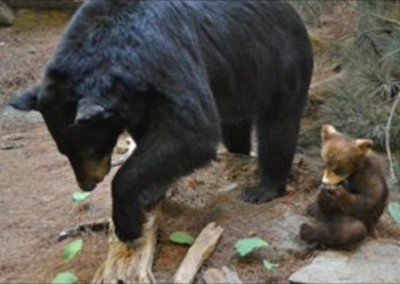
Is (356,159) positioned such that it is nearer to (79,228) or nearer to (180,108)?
(180,108)

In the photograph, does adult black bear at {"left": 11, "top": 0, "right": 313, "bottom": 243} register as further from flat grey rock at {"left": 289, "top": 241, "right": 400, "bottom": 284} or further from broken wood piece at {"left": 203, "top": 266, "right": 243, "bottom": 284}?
flat grey rock at {"left": 289, "top": 241, "right": 400, "bottom": 284}

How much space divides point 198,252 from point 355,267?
2.43ft

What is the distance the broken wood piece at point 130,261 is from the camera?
10.8 ft

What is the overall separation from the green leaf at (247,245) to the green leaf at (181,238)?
0.23m

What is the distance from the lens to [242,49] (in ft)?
13.3

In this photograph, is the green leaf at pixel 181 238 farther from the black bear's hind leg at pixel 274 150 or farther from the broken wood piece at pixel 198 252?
the black bear's hind leg at pixel 274 150

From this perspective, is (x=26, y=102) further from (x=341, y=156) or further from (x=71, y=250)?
(x=341, y=156)

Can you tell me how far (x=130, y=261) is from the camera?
3.42 meters

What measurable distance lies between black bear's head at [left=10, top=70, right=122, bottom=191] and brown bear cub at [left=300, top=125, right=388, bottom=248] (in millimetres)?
1041

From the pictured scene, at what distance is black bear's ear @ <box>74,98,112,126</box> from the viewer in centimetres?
310

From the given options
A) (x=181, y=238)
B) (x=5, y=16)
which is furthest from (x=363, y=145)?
(x=5, y=16)

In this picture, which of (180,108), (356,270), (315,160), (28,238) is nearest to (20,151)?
(28,238)

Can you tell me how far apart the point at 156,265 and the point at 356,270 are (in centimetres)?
93

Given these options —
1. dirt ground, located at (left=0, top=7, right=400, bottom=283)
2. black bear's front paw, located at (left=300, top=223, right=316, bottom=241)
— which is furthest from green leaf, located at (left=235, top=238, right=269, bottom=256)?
black bear's front paw, located at (left=300, top=223, right=316, bottom=241)
